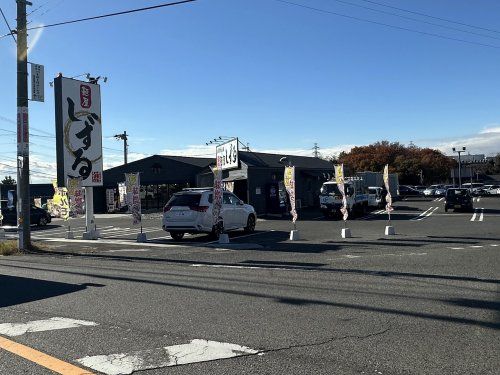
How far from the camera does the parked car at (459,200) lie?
3334 cm

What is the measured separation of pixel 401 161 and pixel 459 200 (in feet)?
179

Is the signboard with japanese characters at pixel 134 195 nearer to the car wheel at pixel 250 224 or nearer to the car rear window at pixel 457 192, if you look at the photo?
the car wheel at pixel 250 224

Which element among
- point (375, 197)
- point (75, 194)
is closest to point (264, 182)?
point (375, 197)

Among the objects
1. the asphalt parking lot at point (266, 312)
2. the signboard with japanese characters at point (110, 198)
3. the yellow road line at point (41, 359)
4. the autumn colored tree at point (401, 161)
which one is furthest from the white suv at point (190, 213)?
the autumn colored tree at point (401, 161)

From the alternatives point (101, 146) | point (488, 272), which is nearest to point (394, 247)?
point (488, 272)

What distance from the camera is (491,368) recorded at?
4406 mm

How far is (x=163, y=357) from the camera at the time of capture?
4820mm

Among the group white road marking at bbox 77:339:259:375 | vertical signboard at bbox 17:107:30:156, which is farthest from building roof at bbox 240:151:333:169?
white road marking at bbox 77:339:259:375

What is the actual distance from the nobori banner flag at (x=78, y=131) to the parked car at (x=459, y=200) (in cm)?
2407

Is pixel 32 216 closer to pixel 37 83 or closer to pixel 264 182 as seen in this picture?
pixel 264 182

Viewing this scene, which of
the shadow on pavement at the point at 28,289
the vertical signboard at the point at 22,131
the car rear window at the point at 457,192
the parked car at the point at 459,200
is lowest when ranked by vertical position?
the shadow on pavement at the point at 28,289

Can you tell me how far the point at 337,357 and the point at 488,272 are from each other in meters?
5.98

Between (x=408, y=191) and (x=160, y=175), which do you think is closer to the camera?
(x=160, y=175)

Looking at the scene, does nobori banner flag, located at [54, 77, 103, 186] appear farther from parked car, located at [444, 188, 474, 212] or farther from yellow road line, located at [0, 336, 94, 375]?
parked car, located at [444, 188, 474, 212]
